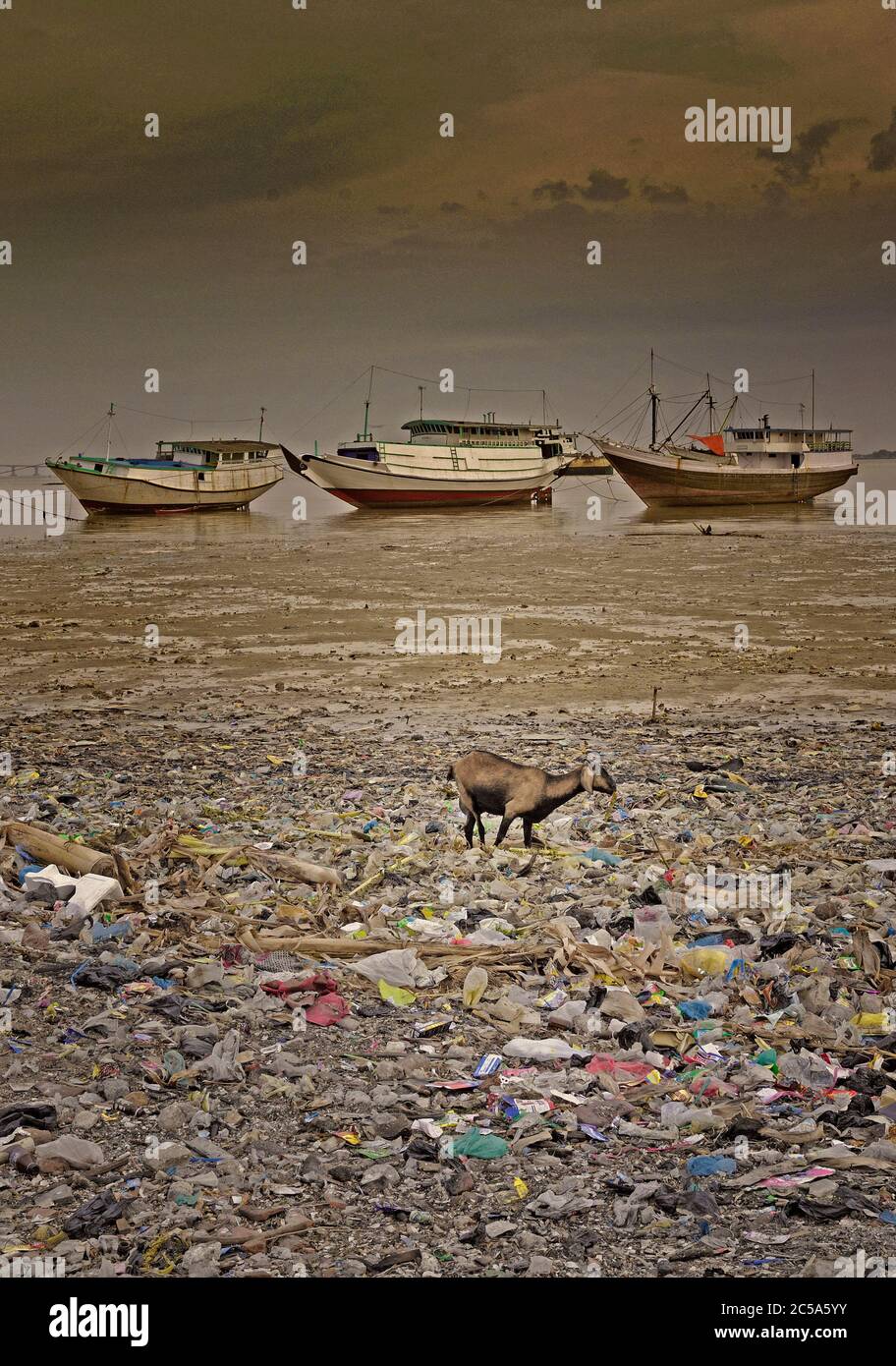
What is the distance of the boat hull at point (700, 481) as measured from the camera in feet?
188

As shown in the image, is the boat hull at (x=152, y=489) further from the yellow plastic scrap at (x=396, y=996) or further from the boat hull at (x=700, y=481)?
the yellow plastic scrap at (x=396, y=996)

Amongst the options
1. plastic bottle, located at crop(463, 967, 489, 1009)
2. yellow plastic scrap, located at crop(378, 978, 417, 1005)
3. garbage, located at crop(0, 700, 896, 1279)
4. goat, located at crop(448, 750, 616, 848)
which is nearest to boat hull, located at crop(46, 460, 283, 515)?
garbage, located at crop(0, 700, 896, 1279)

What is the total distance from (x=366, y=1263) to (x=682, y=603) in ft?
57.1

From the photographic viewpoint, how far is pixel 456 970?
5.71 metres

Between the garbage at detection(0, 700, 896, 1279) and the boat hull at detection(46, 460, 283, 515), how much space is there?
4858 cm

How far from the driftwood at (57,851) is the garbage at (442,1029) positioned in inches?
1.0

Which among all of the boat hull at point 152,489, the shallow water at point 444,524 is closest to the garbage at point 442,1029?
the shallow water at point 444,524

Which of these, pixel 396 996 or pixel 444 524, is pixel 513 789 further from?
pixel 444 524

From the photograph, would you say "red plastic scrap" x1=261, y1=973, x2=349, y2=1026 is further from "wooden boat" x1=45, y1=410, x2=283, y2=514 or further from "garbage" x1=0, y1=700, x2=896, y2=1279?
"wooden boat" x1=45, y1=410, x2=283, y2=514

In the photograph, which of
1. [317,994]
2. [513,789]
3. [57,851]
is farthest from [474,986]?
[57,851]

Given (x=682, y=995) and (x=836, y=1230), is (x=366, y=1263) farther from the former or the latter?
(x=682, y=995)

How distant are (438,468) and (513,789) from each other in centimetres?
5465

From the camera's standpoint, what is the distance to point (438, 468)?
6069cm

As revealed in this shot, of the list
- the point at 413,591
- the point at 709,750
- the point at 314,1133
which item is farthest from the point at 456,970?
the point at 413,591
